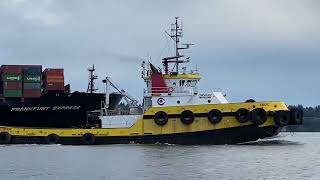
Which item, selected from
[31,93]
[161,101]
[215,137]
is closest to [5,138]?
[31,93]

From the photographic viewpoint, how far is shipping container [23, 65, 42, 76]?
53.2 meters

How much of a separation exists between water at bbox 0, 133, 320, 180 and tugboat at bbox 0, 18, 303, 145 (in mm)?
1105

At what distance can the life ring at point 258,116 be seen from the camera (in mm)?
44844

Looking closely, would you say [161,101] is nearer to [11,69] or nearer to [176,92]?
[176,92]

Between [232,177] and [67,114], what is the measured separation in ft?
77.9

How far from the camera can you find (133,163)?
35.5m

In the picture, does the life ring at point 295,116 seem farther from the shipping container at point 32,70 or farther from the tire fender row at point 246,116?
the shipping container at point 32,70

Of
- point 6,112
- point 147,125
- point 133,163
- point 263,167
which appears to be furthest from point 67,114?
point 263,167

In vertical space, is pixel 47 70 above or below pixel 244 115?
above

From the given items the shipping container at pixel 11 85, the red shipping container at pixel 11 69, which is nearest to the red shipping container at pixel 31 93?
the shipping container at pixel 11 85

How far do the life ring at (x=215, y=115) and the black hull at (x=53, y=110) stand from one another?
10.5m

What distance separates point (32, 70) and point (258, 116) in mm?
18675

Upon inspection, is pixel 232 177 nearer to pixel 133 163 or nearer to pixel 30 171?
pixel 133 163

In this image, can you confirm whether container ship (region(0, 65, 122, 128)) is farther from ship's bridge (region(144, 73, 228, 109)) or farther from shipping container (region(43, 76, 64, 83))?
ship's bridge (region(144, 73, 228, 109))
